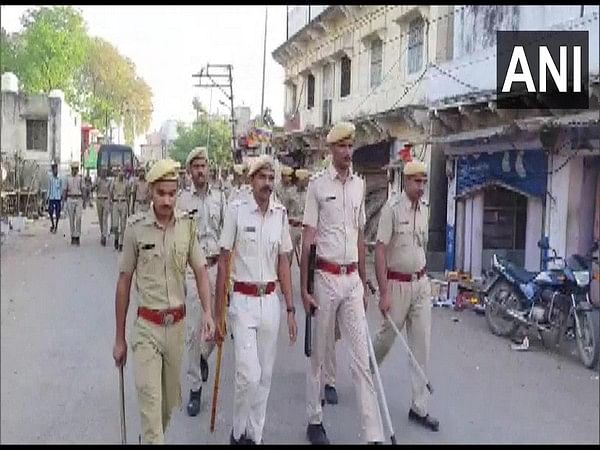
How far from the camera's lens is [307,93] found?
294 inches

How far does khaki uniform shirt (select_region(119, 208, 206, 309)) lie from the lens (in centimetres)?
292

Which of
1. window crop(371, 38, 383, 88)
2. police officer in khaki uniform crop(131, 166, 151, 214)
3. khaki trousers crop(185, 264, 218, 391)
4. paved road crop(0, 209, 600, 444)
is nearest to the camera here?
paved road crop(0, 209, 600, 444)

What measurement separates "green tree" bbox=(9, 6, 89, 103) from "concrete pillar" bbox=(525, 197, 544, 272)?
4.90m

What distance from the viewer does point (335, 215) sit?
348 centimetres

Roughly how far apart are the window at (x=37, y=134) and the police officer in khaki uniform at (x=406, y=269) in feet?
5.85

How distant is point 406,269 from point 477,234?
154 inches

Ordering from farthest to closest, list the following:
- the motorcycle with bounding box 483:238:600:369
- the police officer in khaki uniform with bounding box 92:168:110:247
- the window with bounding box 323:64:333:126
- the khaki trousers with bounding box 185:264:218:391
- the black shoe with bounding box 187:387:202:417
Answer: the window with bounding box 323:64:333:126 → the motorcycle with bounding box 483:238:600:369 → the khaki trousers with bounding box 185:264:218:391 → the black shoe with bounding box 187:387:202:417 → the police officer in khaki uniform with bounding box 92:168:110:247

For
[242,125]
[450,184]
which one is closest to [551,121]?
[450,184]

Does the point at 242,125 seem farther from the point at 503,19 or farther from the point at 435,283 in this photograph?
the point at 503,19

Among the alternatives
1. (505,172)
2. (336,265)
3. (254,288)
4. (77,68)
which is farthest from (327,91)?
(77,68)

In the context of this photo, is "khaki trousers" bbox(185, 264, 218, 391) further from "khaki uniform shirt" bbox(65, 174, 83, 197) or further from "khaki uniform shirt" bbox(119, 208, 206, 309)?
"khaki uniform shirt" bbox(65, 174, 83, 197)

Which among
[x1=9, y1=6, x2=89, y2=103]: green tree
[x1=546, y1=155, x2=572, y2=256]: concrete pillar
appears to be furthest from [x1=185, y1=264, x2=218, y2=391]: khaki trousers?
[x1=546, y1=155, x2=572, y2=256]: concrete pillar

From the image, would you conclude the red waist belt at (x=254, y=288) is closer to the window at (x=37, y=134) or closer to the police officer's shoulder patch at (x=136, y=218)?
the police officer's shoulder patch at (x=136, y=218)

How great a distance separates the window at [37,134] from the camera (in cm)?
249
